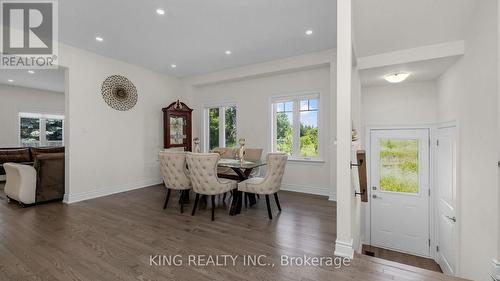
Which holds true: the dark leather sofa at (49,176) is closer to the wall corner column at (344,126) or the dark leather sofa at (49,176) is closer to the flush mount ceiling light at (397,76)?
the wall corner column at (344,126)

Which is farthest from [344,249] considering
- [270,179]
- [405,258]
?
[405,258]

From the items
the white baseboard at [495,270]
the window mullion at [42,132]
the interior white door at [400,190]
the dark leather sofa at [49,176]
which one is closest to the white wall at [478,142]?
the white baseboard at [495,270]

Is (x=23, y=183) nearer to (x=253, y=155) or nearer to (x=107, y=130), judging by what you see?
(x=107, y=130)

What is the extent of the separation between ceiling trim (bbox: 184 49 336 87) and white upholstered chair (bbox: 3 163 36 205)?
3.75 metres

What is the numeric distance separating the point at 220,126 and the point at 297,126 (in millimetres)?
2132

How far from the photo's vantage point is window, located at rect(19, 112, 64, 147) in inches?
272

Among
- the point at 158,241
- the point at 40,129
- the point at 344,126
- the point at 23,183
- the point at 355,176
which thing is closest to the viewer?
the point at 344,126

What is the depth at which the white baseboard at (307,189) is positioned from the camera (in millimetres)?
4505

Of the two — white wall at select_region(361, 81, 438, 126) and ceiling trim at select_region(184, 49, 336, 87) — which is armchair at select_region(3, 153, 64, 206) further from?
white wall at select_region(361, 81, 438, 126)

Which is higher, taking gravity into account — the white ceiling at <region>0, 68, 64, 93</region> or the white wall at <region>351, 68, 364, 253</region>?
the white ceiling at <region>0, 68, 64, 93</region>

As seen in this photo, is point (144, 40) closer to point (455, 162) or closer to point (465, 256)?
point (455, 162)

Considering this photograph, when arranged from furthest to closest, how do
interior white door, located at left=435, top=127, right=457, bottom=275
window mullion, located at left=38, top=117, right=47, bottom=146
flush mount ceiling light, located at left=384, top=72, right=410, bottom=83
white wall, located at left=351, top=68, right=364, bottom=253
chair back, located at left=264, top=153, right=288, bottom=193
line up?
1. window mullion, located at left=38, top=117, right=47, bottom=146
2. flush mount ceiling light, located at left=384, top=72, right=410, bottom=83
3. chair back, located at left=264, top=153, right=288, bottom=193
4. interior white door, located at left=435, top=127, right=457, bottom=275
5. white wall, located at left=351, top=68, right=364, bottom=253

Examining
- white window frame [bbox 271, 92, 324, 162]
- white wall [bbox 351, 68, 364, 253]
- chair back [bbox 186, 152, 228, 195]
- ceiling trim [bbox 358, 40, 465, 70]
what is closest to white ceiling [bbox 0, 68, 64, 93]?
chair back [bbox 186, 152, 228, 195]

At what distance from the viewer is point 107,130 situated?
15.1ft
